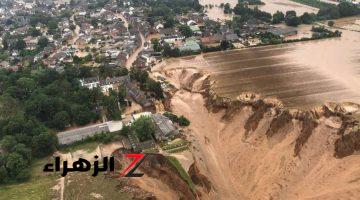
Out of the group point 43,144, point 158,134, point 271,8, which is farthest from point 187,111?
point 271,8

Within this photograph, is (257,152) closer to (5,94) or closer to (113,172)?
(113,172)

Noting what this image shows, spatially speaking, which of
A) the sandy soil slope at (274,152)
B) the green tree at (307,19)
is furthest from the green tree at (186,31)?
the sandy soil slope at (274,152)

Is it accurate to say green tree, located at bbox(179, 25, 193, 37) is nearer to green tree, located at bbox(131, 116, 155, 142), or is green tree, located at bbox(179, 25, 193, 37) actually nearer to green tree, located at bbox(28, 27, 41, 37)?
green tree, located at bbox(28, 27, 41, 37)

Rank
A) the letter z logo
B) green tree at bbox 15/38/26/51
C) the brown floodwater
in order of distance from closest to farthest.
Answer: the letter z logo < the brown floodwater < green tree at bbox 15/38/26/51

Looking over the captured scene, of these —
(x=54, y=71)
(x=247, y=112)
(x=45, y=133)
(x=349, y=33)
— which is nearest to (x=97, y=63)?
(x=54, y=71)

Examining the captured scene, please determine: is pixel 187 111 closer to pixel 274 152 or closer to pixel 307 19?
pixel 274 152

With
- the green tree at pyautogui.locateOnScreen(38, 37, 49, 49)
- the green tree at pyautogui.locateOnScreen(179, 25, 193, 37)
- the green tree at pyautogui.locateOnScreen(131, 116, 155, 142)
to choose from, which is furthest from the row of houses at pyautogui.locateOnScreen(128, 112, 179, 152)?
the green tree at pyautogui.locateOnScreen(38, 37, 49, 49)
